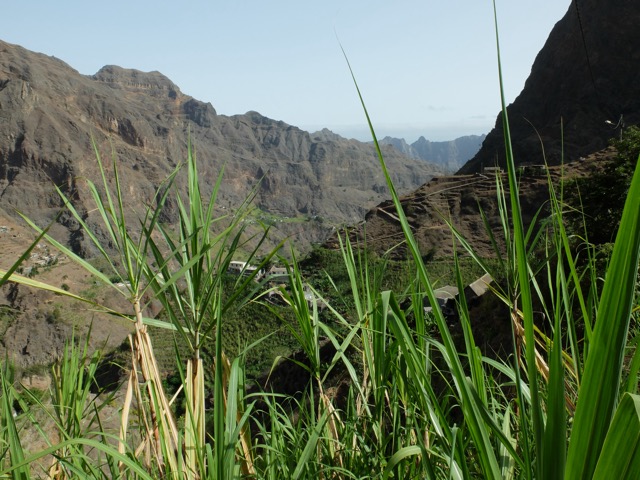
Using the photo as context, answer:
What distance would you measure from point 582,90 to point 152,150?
70.1 m

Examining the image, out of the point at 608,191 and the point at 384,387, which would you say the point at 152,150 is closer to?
the point at 608,191

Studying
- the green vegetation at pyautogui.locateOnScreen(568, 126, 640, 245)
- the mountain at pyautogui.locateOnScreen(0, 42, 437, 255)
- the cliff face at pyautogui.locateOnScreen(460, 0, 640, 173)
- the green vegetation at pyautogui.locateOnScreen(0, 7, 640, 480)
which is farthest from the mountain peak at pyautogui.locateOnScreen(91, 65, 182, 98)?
the green vegetation at pyautogui.locateOnScreen(0, 7, 640, 480)

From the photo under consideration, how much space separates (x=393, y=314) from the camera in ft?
2.67

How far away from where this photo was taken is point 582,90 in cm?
3506

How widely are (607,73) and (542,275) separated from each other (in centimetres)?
3029

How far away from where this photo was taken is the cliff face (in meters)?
32.1

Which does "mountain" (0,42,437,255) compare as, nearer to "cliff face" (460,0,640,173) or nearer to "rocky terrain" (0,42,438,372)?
"rocky terrain" (0,42,438,372)

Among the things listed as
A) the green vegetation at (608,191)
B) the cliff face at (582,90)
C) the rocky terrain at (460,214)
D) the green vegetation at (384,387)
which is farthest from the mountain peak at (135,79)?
the green vegetation at (384,387)

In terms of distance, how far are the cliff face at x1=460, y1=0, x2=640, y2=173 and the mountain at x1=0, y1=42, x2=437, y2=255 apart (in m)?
20.6

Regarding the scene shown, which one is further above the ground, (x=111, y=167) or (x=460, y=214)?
(x=111, y=167)

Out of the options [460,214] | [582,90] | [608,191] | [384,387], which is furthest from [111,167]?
[384,387]

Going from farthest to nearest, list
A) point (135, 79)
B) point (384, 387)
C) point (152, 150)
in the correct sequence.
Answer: point (135, 79), point (152, 150), point (384, 387)

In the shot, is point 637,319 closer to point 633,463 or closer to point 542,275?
point 633,463

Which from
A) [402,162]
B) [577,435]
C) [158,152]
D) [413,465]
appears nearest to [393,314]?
[577,435]
